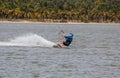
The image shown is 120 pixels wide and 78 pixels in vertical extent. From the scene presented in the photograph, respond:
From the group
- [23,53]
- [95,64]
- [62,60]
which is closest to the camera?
[95,64]

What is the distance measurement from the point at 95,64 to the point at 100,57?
235 inches

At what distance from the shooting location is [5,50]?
47.8 m

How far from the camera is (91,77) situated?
99.2ft

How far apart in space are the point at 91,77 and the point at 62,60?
9.34 meters

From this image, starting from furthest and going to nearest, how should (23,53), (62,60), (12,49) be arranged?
(12,49) < (23,53) < (62,60)

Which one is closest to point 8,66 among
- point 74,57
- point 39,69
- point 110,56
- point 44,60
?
point 39,69

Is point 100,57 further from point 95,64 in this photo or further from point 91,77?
point 91,77

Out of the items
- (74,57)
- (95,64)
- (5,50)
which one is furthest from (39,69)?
(5,50)

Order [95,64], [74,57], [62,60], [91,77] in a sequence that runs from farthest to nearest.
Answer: [74,57] → [62,60] → [95,64] → [91,77]

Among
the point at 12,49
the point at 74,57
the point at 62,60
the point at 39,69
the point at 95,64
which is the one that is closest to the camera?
the point at 39,69

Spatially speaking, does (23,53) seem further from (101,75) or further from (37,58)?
(101,75)

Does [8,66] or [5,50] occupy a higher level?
[8,66]

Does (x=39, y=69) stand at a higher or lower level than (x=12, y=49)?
higher

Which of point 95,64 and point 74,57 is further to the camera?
point 74,57
